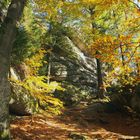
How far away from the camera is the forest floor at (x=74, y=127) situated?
31.0 feet

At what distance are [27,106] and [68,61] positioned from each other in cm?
1416

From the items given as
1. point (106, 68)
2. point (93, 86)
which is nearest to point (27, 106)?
point (93, 86)

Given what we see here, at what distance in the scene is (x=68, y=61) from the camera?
83.2ft

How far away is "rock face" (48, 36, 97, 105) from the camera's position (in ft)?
77.6

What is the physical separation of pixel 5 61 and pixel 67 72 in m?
18.1

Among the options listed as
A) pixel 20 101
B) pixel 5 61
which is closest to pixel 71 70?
pixel 20 101

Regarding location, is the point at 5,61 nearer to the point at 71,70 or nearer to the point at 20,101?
the point at 20,101

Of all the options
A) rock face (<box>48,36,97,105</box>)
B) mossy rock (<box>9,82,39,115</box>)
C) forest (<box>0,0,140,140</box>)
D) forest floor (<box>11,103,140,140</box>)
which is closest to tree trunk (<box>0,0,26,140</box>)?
forest (<box>0,0,140,140</box>)

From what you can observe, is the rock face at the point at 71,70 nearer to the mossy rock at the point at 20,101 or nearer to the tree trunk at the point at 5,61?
the mossy rock at the point at 20,101

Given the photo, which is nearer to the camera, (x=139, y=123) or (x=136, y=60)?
(x=136, y=60)

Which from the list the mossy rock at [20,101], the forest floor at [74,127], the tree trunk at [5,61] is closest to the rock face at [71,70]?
the forest floor at [74,127]

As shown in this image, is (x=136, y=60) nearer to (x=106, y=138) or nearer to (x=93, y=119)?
(x=106, y=138)

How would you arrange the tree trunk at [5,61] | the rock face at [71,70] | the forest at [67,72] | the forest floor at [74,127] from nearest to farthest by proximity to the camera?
the tree trunk at [5,61] → the forest at [67,72] → the forest floor at [74,127] → the rock face at [71,70]

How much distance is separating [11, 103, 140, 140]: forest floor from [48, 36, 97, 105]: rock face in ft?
21.1
